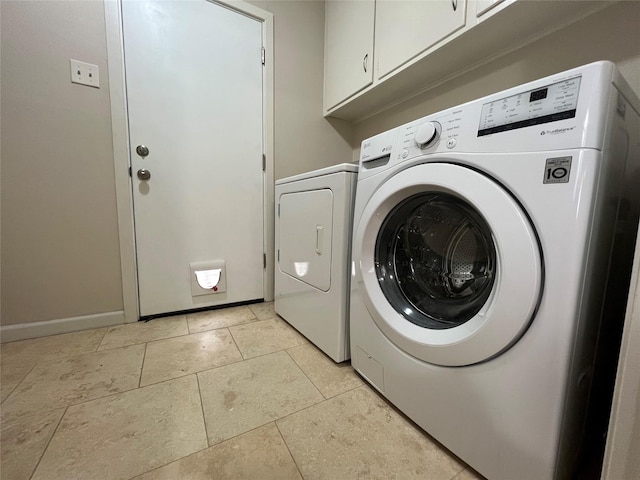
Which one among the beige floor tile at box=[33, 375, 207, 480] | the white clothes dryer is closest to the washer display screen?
the white clothes dryer

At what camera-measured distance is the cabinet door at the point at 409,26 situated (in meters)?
0.99

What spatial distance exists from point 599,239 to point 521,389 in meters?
0.31

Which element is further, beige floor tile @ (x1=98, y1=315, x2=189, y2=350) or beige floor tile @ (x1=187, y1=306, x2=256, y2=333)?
beige floor tile @ (x1=187, y1=306, x2=256, y2=333)

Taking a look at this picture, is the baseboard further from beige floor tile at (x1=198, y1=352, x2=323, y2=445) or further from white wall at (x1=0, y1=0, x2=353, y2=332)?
beige floor tile at (x1=198, y1=352, x2=323, y2=445)

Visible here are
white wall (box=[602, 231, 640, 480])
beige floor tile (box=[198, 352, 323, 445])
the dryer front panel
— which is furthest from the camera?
beige floor tile (box=[198, 352, 323, 445])

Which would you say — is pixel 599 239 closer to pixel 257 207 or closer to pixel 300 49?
pixel 257 207

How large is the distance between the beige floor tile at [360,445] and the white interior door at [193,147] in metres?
1.00

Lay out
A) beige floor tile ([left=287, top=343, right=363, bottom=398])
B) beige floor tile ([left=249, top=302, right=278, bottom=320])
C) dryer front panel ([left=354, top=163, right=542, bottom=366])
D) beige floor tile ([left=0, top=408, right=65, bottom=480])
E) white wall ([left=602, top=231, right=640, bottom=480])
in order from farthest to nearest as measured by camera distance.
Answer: beige floor tile ([left=249, top=302, right=278, bottom=320]) → beige floor tile ([left=287, top=343, right=363, bottom=398]) → beige floor tile ([left=0, top=408, right=65, bottom=480]) → dryer front panel ([left=354, top=163, right=542, bottom=366]) → white wall ([left=602, top=231, right=640, bottom=480])

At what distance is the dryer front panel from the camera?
48 cm

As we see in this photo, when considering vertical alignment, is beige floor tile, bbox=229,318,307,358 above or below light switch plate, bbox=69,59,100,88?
below

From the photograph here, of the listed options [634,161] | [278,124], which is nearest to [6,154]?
[278,124]

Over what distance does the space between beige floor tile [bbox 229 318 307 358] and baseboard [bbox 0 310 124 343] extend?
1.99 feet

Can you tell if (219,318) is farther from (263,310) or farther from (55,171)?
(55,171)

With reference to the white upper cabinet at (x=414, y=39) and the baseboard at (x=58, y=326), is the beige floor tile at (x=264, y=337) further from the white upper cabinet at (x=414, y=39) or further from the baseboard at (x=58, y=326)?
the white upper cabinet at (x=414, y=39)
